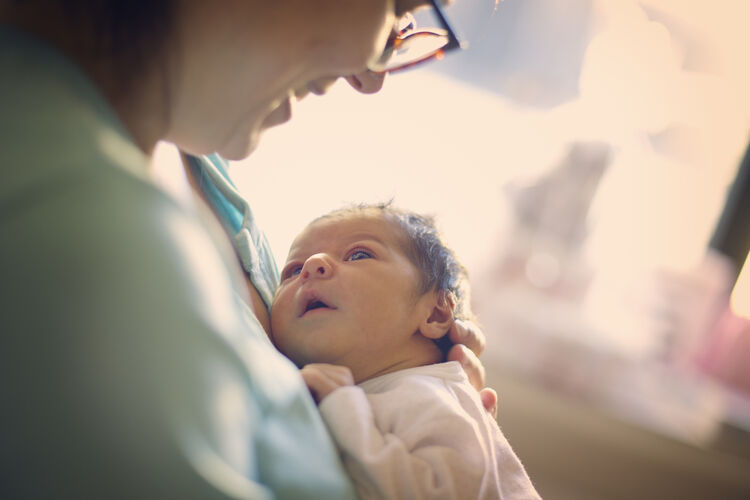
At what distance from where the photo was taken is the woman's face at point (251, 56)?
0.53 m

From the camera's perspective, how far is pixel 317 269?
887 millimetres

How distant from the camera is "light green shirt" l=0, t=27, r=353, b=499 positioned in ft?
1.07

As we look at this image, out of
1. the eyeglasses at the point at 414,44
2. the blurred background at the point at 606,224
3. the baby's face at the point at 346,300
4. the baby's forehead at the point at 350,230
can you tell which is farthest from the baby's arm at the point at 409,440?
the blurred background at the point at 606,224

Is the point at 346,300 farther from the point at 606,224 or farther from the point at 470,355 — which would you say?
the point at 606,224

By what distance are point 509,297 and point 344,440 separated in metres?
1.74

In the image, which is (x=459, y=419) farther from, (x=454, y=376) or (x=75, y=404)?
(x=75, y=404)

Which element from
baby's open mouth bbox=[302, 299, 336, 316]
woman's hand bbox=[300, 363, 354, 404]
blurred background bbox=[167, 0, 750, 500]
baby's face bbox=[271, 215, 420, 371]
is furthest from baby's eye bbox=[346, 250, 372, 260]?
blurred background bbox=[167, 0, 750, 500]

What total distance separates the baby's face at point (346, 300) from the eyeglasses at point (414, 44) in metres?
0.31

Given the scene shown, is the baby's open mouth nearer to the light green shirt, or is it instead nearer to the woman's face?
the woman's face

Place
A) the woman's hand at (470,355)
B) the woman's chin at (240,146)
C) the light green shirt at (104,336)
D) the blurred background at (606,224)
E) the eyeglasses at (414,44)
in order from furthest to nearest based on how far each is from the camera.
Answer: the blurred background at (606,224), the woman's hand at (470,355), the eyeglasses at (414,44), the woman's chin at (240,146), the light green shirt at (104,336)

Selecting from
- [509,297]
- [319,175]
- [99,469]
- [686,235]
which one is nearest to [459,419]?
[99,469]

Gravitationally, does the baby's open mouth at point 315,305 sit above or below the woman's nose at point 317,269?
below

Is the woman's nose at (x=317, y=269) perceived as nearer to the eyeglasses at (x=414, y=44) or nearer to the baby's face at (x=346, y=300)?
the baby's face at (x=346, y=300)

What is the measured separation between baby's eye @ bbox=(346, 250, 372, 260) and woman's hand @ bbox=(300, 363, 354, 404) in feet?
0.84
